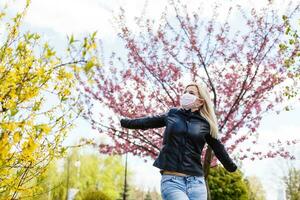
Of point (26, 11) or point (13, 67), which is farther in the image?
point (26, 11)

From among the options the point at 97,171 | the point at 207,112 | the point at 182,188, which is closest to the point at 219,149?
the point at 207,112

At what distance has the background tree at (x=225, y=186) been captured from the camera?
15.6 m

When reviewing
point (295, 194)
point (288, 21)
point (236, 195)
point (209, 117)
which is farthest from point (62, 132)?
point (295, 194)

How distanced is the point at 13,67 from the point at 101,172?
3807cm

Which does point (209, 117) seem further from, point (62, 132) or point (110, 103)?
point (110, 103)

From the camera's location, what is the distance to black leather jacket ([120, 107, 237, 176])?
394 cm

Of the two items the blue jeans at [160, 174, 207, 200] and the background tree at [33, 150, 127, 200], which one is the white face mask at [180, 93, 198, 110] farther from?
the background tree at [33, 150, 127, 200]

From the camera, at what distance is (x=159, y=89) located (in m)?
12.0

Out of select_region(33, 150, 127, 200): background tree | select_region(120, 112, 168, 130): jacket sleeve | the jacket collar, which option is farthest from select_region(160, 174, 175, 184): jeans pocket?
select_region(33, 150, 127, 200): background tree

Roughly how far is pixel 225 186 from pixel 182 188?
40.4ft

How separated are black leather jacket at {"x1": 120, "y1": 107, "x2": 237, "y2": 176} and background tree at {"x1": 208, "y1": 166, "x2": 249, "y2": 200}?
38.1ft

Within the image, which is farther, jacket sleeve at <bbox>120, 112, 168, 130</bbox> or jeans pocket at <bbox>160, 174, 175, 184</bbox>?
jacket sleeve at <bbox>120, 112, 168, 130</bbox>

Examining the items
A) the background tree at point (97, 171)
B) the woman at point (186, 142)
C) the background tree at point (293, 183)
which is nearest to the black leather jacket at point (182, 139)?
Answer: the woman at point (186, 142)

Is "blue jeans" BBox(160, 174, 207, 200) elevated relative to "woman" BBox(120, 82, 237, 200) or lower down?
lower down
